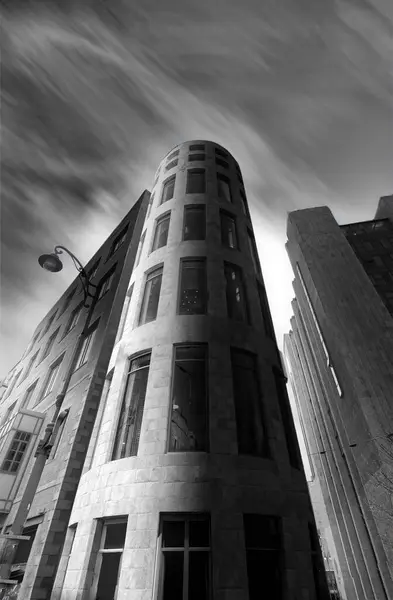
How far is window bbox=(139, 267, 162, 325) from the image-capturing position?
13.2 meters

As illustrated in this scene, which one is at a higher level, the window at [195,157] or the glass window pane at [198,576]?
the window at [195,157]

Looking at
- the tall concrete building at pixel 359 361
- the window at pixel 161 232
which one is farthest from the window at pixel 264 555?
the window at pixel 161 232

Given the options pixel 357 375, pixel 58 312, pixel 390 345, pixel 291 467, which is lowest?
pixel 291 467

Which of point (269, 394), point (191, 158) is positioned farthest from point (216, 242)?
point (191, 158)

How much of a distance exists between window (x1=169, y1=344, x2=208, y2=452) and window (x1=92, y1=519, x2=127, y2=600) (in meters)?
2.45

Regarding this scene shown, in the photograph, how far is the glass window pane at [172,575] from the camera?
6793 millimetres

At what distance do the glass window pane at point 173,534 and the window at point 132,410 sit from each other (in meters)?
2.22

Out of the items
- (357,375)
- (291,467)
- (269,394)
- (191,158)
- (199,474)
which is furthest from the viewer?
(191,158)

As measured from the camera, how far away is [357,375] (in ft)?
55.7

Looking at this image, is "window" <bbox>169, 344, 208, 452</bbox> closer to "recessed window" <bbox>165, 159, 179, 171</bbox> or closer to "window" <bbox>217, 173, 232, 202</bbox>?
"window" <bbox>217, 173, 232, 202</bbox>

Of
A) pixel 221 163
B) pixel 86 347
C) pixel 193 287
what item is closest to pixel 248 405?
pixel 193 287

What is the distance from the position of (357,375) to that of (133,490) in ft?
45.4

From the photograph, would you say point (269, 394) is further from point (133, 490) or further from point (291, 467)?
point (133, 490)

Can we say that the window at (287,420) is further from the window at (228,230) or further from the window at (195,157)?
the window at (195,157)
